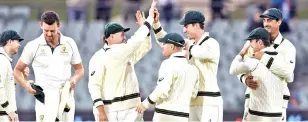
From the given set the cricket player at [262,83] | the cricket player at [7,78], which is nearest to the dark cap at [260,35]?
the cricket player at [262,83]

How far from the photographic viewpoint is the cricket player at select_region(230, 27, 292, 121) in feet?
49.5

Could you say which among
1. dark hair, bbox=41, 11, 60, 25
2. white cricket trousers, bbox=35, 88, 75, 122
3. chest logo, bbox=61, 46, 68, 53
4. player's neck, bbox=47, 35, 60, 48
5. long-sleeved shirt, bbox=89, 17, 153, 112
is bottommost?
white cricket trousers, bbox=35, 88, 75, 122

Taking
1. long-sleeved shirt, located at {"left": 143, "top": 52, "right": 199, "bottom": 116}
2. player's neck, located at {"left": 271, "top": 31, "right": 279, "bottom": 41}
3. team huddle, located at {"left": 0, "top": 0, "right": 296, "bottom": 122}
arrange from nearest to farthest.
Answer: long-sleeved shirt, located at {"left": 143, "top": 52, "right": 199, "bottom": 116} → team huddle, located at {"left": 0, "top": 0, "right": 296, "bottom": 122} → player's neck, located at {"left": 271, "top": 31, "right": 279, "bottom": 41}

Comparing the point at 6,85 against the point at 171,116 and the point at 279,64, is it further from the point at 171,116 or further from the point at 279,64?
the point at 279,64

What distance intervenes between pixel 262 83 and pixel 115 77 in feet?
6.93

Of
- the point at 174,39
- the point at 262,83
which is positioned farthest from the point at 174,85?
the point at 262,83

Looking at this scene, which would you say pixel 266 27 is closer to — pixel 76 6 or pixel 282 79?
pixel 282 79

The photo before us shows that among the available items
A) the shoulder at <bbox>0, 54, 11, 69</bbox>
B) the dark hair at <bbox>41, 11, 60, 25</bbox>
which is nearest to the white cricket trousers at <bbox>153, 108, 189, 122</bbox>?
the dark hair at <bbox>41, 11, 60, 25</bbox>

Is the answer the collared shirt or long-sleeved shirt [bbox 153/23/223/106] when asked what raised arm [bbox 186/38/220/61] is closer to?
long-sleeved shirt [bbox 153/23/223/106]

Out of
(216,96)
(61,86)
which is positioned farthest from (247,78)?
(61,86)

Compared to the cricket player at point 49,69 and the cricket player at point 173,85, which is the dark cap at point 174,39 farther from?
the cricket player at point 49,69

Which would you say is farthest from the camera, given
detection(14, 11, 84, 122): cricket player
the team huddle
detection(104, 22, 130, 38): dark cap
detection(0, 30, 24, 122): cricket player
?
detection(0, 30, 24, 122): cricket player

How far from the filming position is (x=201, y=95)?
1526 cm

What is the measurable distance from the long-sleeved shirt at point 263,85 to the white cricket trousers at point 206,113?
0.54 meters
